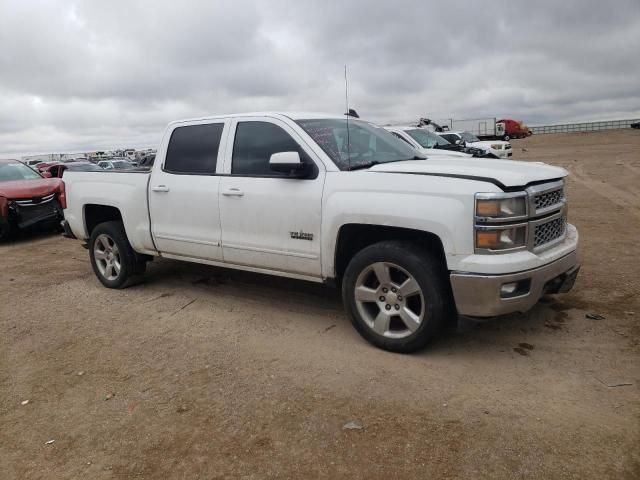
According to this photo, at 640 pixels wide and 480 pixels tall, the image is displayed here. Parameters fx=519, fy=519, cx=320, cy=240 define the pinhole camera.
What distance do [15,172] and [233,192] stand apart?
28.7 feet

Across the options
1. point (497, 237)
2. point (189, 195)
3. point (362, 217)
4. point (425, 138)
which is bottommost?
point (497, 237)

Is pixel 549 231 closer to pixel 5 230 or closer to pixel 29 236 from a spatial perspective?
pixel 5 230

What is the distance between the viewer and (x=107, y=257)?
6.11 metres

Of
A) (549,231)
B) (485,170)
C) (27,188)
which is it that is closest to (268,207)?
(485,170)

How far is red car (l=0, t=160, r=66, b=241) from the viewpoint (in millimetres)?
9660

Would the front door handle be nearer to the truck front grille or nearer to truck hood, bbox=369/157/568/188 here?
truck hood, bbox=369/157/568/188

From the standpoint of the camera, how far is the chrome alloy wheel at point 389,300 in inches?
148

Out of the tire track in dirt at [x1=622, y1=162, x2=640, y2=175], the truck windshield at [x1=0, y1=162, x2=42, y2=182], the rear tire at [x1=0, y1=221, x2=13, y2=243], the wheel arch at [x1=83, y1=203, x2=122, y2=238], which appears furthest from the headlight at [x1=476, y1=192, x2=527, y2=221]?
the tire track in dirt at [x1=622, y1=162, x2=640, y2=175]

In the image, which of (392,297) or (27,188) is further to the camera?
(27,188)

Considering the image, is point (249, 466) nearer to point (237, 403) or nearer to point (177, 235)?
point (237, 403)

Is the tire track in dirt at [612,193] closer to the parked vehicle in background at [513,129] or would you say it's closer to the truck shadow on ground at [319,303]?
the truck shadow on ground at [319,303]

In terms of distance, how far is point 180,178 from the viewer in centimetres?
509

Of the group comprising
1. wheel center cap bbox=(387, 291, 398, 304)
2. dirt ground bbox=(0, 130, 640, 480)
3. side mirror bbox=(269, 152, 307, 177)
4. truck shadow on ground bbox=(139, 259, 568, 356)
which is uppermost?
side mirror bbox=(269, 152, 307, 177)

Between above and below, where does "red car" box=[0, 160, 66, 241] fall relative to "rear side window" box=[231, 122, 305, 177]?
below
